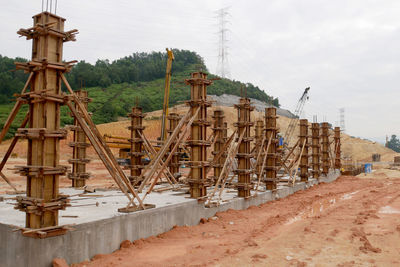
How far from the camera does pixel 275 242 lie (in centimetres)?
823

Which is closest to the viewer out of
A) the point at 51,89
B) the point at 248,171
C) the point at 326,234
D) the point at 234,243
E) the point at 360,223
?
the point at 51,89

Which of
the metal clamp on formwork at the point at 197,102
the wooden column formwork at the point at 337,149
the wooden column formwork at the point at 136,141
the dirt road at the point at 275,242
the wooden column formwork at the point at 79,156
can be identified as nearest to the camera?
the dirt road at the point at 275,242

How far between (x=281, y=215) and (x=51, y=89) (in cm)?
950

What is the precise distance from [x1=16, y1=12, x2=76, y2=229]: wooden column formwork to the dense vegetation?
156ft

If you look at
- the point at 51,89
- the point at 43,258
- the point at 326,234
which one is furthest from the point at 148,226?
the point at 326,234

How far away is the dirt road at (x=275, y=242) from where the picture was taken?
684cm

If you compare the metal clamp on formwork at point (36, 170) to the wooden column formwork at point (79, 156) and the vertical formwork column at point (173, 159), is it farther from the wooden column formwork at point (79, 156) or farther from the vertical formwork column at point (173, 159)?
the vertical formwork column at point (173, 159)

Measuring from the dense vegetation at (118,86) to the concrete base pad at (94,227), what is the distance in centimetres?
4476

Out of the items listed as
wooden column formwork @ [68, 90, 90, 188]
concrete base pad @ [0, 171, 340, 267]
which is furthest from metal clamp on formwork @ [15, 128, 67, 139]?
wooden column formwork @ [68, 90, 90, 188]

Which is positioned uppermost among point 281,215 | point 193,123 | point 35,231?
point 193,123

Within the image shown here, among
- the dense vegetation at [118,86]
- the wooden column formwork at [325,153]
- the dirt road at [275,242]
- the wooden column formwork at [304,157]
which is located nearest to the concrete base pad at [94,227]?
the dirt road at [275,242]

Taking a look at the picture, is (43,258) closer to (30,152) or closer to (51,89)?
(30,152)

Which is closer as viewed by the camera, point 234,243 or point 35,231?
point 35,231

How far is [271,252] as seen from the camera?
7.36m
